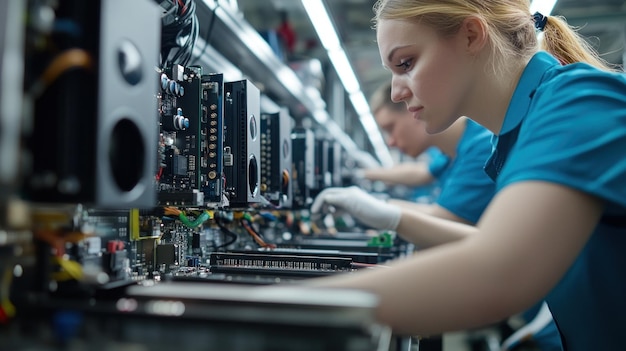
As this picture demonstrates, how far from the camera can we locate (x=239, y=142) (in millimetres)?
1452

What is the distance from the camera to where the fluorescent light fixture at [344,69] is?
119 inches

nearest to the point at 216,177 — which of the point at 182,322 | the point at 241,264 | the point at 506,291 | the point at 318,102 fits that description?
the point at 241,264

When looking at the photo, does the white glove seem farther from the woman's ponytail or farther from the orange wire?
the orange wire

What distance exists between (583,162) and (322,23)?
1980 mm

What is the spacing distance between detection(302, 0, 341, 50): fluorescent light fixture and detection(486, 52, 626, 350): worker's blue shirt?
4.50 ft

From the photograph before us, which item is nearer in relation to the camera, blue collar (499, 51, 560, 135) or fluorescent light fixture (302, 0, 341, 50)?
blue collar (499, 51, 560, 135)

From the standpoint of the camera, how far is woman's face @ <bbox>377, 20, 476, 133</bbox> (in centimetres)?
112

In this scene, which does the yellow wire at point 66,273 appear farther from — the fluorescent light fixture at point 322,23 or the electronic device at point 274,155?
the fluorescent light fixture at point 322,23

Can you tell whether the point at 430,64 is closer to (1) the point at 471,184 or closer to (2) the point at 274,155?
(2) the point at 274,155

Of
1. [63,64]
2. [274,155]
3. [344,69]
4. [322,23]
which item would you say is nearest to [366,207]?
[274,155]

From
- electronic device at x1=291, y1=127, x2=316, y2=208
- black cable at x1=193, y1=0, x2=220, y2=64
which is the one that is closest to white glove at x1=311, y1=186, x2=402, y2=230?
electronic device at x1=291, y1=127, x2=316, y2=208

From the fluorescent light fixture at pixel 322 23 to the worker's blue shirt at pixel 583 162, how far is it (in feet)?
4.50

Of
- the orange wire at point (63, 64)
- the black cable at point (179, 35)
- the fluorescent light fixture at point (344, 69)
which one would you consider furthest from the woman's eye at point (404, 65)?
the fluorescent light fixture at point (344, 69)

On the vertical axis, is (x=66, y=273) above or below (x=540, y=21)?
below
